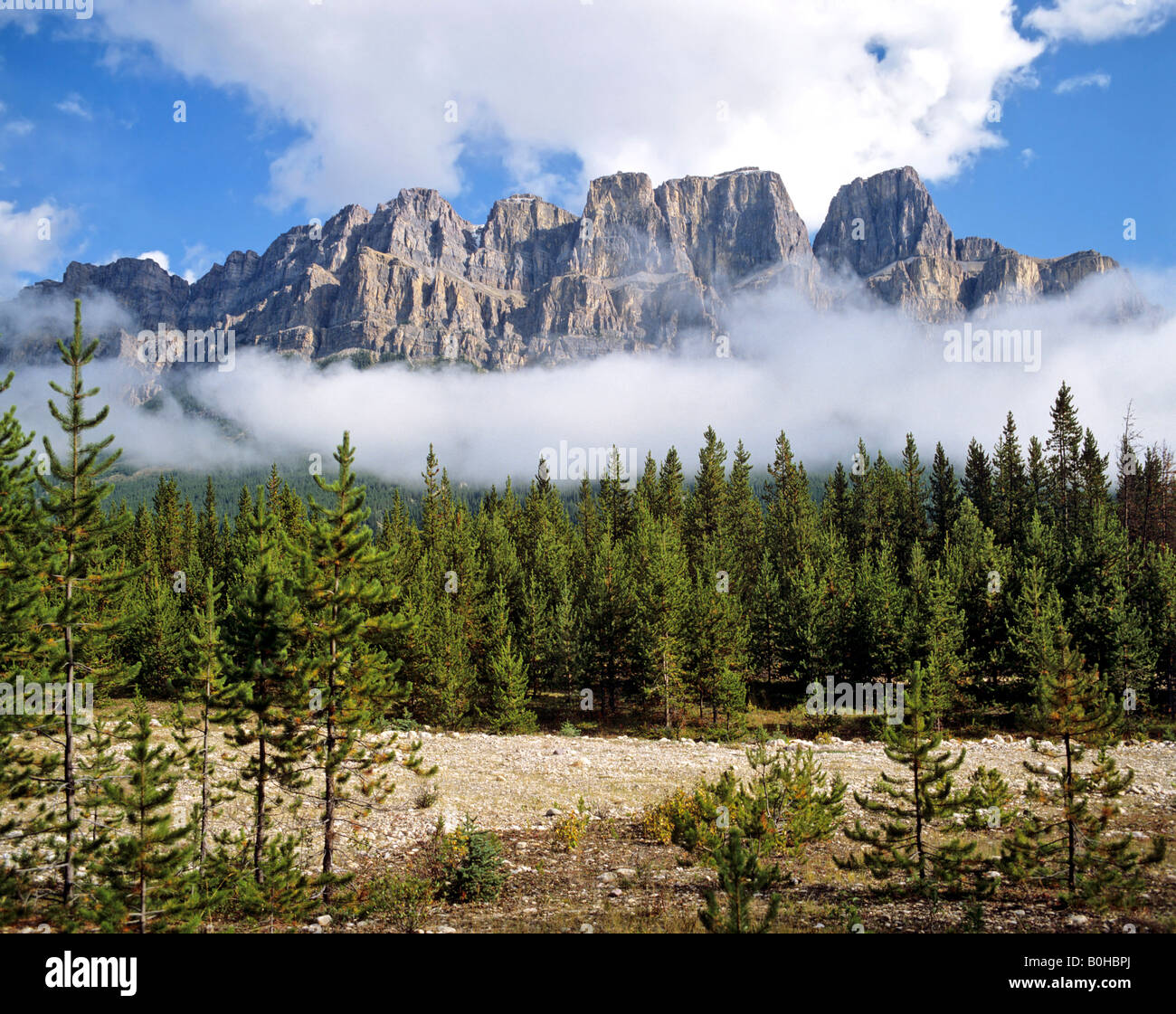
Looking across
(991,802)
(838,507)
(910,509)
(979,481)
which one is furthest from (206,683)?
(979,481)

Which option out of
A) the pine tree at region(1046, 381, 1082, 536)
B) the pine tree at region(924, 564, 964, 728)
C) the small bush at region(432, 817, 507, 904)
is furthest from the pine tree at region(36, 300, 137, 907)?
the pine tree at region(1046, 381, 1082, 536)

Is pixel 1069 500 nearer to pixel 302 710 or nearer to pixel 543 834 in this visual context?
pixel 543 834

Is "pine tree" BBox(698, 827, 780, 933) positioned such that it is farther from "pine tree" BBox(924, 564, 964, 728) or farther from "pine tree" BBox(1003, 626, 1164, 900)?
"pine tree" BBox(924, 564, 964, 728)

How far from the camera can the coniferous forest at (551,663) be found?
1257 cm

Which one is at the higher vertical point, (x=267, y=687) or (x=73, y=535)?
(x=73, y=535)

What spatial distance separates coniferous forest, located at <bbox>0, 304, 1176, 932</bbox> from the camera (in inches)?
495

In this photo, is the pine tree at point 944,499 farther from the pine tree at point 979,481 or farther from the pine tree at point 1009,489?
the pine tree at point 1009,489

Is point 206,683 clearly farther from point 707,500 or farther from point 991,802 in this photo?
point 707,500

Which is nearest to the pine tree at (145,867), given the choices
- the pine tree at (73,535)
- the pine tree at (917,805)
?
the pine tree at (73,535)

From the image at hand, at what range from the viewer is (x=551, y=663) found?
42.9 meters

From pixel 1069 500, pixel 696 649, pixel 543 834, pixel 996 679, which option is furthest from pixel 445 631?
pixel 1069 500
